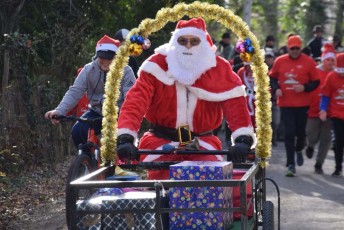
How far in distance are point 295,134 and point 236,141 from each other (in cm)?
763

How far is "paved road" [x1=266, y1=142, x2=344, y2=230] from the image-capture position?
419 inches

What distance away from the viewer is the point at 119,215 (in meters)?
6.18

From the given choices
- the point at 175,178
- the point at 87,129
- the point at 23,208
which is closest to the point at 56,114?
the point at 87,129

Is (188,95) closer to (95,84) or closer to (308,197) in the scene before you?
(95,84)

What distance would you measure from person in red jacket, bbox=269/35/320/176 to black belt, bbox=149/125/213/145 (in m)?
6.99

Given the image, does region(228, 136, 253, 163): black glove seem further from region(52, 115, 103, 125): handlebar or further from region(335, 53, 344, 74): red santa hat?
region(335, 53, 344, 74): red santa hat

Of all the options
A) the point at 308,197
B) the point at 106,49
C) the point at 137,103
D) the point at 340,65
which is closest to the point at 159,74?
the point at 137,103

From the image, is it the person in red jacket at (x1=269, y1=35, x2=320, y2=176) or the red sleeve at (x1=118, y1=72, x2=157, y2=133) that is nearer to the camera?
the red sleeve at (x1=118, y1=72, x2=157, y2=133)

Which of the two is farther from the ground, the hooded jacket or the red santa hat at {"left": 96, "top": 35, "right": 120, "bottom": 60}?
the red santa hat at {"left": 96, "top": 35, "right": 120, "bottom": 60}

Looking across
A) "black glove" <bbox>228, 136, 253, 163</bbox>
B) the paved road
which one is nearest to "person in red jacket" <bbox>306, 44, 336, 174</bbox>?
the paved road

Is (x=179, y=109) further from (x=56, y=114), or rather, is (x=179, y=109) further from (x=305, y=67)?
(x=305, y=67)

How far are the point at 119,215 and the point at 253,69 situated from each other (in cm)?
237

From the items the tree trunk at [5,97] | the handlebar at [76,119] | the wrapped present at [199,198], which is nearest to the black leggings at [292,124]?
the tree trunk at [5,97]

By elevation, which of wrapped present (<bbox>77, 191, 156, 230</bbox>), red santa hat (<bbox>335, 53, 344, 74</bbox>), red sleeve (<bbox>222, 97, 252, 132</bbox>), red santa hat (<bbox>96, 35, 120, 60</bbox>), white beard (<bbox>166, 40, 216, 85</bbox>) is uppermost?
red santa hat (<bbox>96, 35, 120, 60</bbox>)
